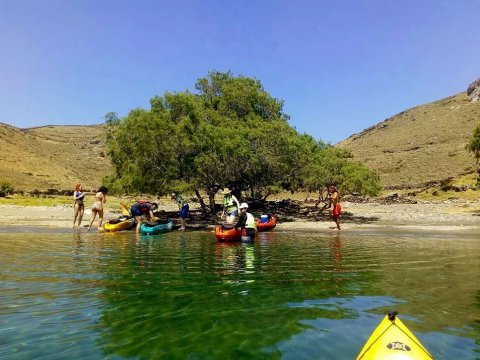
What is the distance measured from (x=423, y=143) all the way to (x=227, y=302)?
110 meters

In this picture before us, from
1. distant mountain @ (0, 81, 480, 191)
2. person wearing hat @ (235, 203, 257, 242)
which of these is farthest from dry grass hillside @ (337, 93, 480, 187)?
person wearing hat @ (235, 203, 257, 242)

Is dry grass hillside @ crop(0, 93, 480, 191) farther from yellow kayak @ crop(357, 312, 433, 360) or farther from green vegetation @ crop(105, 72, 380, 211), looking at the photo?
yellow kayak @ crop(357, 312, 433, 360)

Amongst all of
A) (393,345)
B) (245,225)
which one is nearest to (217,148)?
(245,225)

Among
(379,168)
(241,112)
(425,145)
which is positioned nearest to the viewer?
(241,112)

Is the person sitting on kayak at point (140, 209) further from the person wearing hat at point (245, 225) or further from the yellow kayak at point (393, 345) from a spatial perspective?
the yellow kayak at point (393, 345)

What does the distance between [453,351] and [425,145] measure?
355ft

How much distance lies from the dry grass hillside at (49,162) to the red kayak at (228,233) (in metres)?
48.6

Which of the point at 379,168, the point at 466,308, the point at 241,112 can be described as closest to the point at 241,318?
the point at 466,308

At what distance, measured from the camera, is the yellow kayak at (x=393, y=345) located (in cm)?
450

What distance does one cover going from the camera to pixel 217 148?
2595 cm

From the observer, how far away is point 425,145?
105 metres

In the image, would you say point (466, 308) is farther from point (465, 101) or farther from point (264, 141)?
point (465, 101)

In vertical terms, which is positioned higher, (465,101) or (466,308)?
(465,101)

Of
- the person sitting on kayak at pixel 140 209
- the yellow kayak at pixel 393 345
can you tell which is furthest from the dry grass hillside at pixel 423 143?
the yellow kayak at pixel 393 345
